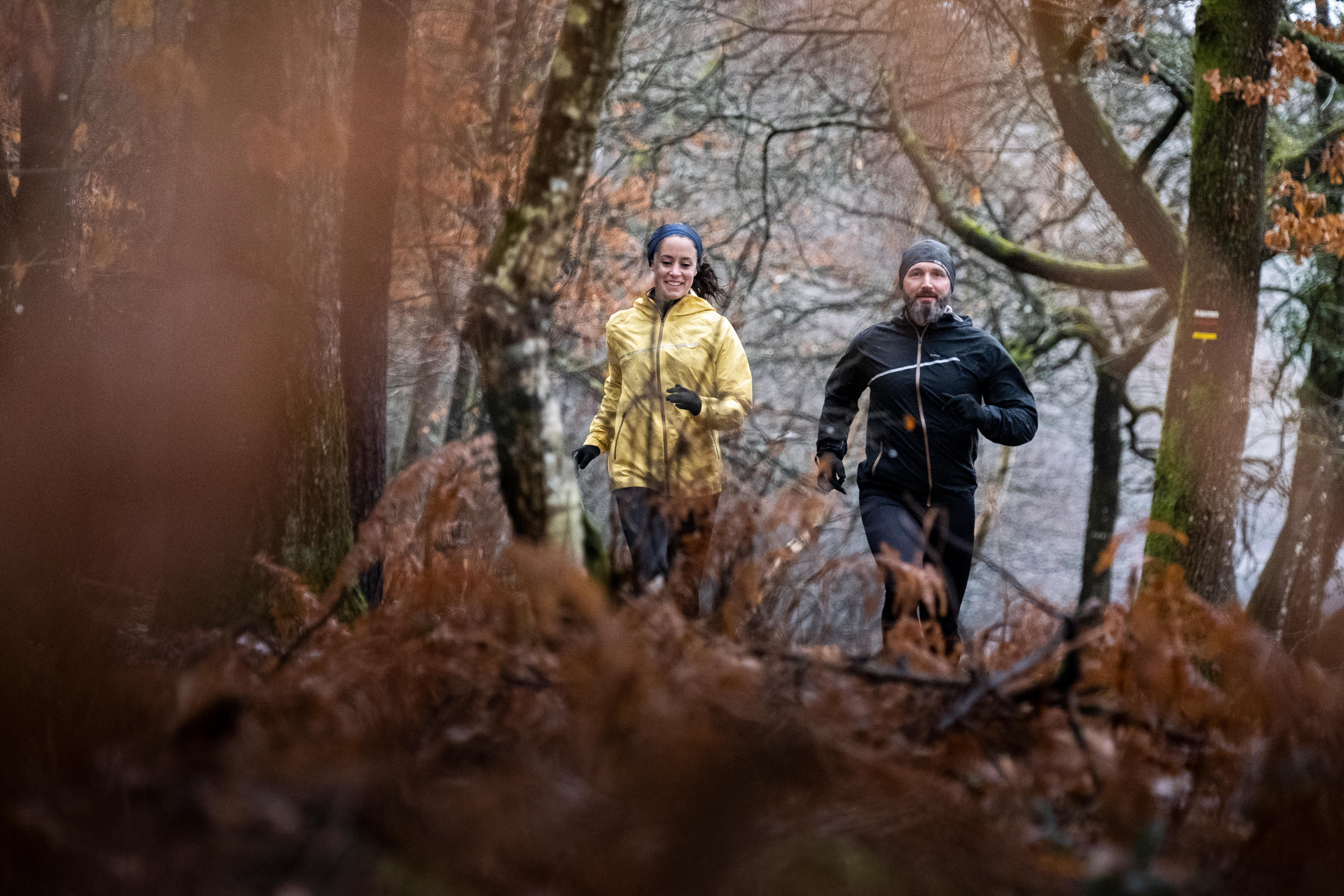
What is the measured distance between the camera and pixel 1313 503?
8.69m

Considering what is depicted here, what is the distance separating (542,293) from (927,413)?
95.1 inches

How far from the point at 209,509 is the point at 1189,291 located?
5.47m

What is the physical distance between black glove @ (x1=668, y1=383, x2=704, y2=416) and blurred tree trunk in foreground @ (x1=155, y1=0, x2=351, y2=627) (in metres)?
1.54

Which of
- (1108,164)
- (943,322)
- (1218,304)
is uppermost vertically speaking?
(1108,164)

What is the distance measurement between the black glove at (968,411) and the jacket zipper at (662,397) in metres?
1.32

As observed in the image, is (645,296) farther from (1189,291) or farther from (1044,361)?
(1044,361)

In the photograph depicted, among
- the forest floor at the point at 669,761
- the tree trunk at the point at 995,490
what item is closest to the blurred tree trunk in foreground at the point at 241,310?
the forest floor at the point at 669,761

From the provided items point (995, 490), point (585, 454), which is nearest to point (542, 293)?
point (585, 454)

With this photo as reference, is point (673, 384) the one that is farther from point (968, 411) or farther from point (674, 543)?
point (674, 543)

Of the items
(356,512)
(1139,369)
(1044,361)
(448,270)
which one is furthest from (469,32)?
(1139,369)

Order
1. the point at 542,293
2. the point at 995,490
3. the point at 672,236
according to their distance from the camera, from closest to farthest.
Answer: the point at 542,293, the point at 672,236, the point at 995,490

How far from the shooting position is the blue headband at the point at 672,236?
500 cm

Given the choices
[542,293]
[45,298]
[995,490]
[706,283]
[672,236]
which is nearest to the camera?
[542,293]

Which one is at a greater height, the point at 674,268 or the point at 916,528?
the point at 674,268
